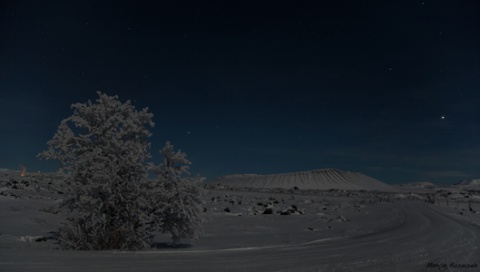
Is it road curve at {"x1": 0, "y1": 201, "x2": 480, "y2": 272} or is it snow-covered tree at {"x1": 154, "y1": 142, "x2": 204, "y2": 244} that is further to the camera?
snow-covered tree at {"x1": 154, "y1": 142, "x2": 204, "y2": 244}

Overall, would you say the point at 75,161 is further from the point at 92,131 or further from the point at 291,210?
the point at 291,210

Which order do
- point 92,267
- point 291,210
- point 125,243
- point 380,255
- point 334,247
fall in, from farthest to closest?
point 291,210 → point 334,247 → point 125,243 → point 380,255 → point 92,267

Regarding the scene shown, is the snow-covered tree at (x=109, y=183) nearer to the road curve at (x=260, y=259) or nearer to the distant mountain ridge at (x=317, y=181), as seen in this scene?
the road curve at (x=260, y=259)

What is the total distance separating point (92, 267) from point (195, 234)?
136 inches

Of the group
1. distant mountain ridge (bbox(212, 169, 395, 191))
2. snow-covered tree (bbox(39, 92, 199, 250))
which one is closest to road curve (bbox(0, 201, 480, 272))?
snow-covered tree (bbox(39, 92, 199, 250))

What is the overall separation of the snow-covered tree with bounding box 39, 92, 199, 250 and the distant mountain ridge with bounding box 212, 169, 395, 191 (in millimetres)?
100177

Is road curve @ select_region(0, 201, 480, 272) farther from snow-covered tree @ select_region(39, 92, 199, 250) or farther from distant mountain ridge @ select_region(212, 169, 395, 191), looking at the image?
distant mountain ridge @ select_region(212, 169, 395, 191)

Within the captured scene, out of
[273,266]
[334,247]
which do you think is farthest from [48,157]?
[334,247]

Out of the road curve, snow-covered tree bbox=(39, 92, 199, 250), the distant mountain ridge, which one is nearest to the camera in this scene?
the road curve

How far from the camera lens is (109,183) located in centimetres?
689

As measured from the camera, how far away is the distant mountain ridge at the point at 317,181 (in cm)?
10919

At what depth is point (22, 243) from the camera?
281 inches

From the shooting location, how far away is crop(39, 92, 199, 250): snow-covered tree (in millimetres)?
6926

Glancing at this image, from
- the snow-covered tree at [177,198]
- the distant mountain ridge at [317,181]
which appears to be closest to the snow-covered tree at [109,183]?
the snow-covered tree at [177,198]
